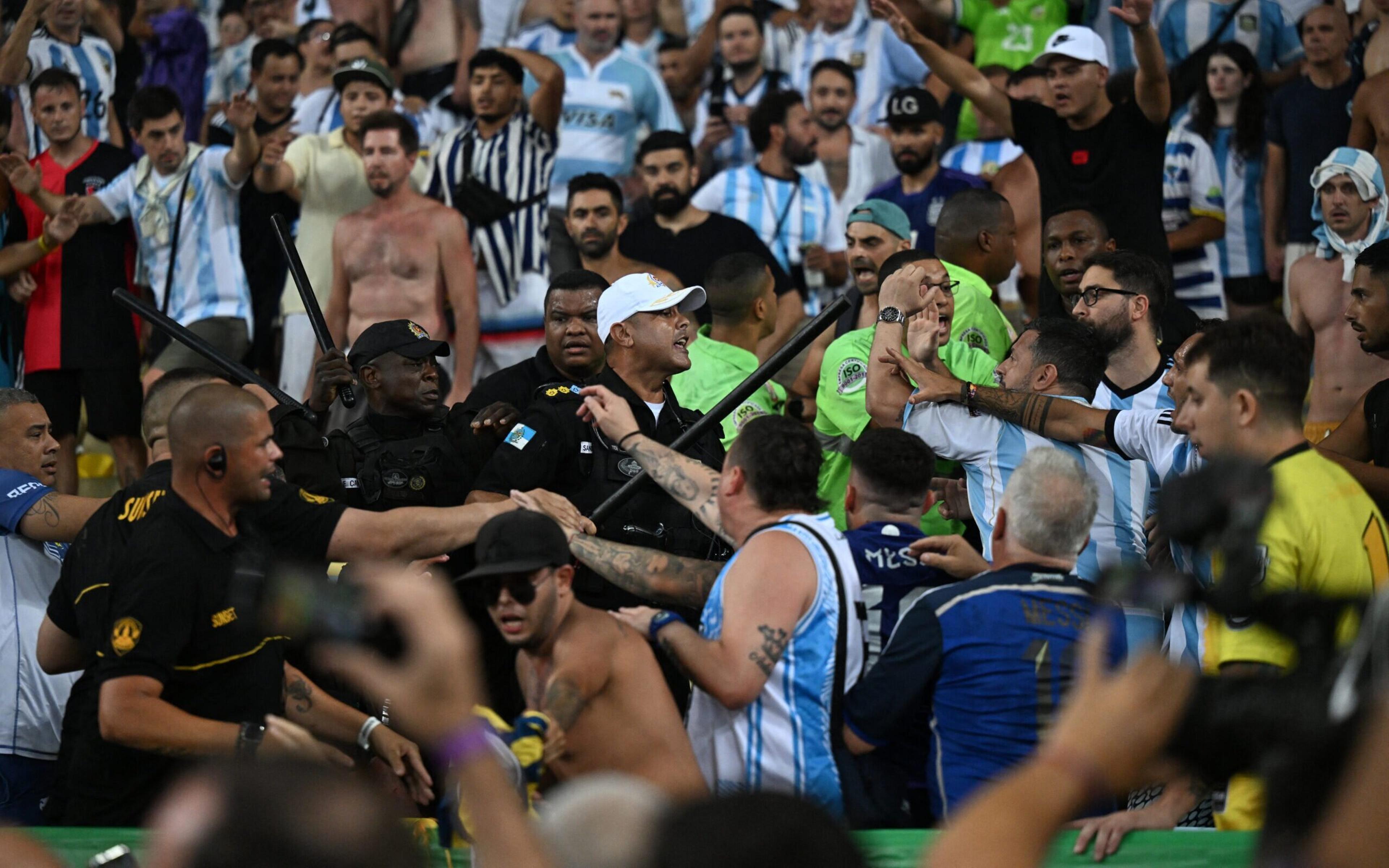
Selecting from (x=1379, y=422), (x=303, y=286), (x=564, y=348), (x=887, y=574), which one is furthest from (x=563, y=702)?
(x=303, y=286)

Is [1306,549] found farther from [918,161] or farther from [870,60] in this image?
[870,60]

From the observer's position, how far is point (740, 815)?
2.23m

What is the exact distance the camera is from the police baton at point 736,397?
20.4ft

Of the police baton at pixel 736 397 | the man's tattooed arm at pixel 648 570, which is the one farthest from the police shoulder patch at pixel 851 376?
the man's tattooed arm at pixel 648 570

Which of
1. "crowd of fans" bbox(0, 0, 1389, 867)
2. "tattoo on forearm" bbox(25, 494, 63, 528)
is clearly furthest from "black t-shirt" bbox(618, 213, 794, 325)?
"tattoo on forearm" bbox(25, 494, 63, 528)

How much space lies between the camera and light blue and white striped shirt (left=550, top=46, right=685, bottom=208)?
1158 centimetres

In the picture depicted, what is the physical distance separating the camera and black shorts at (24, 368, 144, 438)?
8555 millimetres

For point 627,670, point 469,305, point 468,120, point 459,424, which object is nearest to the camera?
point 627,670

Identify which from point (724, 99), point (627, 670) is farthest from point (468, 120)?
point (627, 670)

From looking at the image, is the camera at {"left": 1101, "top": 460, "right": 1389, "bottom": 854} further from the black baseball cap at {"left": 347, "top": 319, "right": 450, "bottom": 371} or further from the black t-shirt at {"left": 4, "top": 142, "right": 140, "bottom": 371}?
the black t-shirt at {"left": 4, "top": 142, "right": 140, "bottom": 371}

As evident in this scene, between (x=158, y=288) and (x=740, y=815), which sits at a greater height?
(x=740, y=815)

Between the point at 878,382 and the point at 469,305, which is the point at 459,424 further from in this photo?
the point at 469,305

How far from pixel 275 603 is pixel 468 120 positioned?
9788mm

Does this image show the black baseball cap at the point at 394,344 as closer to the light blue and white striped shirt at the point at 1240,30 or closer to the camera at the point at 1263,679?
the camera at the point at 1263,679
